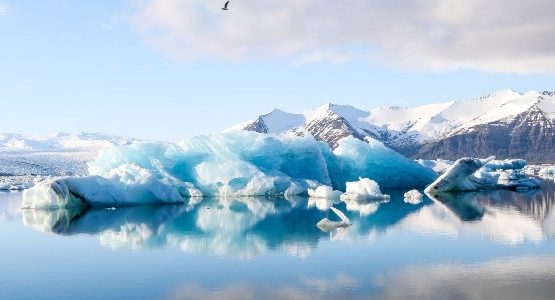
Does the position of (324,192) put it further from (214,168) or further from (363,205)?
(214,168)

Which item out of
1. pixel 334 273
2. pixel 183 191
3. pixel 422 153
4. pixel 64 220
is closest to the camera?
pixel 334 273

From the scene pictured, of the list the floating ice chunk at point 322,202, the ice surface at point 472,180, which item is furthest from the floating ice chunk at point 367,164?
the floating ice chunk at point 322,202

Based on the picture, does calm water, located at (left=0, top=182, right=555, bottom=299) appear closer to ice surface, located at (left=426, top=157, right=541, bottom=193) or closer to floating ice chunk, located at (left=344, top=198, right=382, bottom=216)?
floating ice chunk, located at (left=344, top=198, right=382, bottom=216)

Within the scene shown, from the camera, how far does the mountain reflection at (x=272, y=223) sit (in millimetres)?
15773

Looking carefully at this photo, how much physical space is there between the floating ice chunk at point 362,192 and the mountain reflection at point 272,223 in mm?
1725

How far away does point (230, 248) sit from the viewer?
14.7 meters

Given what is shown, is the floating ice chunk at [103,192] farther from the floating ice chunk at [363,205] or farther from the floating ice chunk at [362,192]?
the floating ice chunk at [362,192]

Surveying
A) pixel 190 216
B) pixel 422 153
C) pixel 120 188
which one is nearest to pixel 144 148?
pixel 120 188

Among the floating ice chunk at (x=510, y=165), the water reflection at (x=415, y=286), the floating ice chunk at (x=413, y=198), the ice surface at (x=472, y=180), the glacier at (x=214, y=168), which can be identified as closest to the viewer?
the water reflection at (x=415, y=286)

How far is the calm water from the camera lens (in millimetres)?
10086

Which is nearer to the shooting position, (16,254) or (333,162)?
(16,254)

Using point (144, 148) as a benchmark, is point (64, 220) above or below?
below

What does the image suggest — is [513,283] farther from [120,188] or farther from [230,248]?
[120,188]

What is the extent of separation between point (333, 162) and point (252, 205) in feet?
45.2
